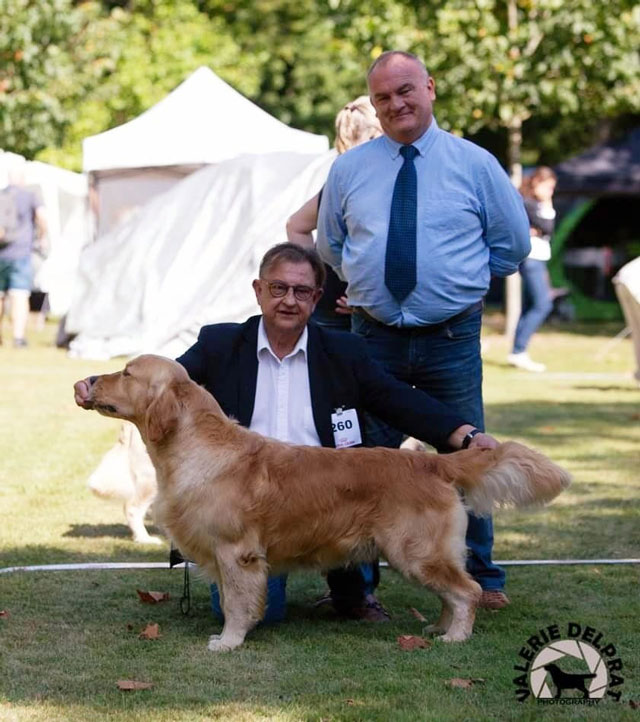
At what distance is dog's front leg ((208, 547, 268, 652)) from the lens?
16.0 feet

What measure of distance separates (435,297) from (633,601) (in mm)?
1507

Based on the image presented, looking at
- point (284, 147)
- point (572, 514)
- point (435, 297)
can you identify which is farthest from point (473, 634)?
point (284, 147)

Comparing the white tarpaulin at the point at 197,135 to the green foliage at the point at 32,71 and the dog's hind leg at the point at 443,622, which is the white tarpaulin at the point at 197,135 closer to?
the green foliage at the point at 32,71

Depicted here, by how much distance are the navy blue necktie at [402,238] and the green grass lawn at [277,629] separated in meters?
1.38

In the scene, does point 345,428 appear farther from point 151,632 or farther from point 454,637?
point 151,632

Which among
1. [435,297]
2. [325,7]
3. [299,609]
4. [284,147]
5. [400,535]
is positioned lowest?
[299,609]

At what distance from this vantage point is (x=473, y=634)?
5059 millimetres

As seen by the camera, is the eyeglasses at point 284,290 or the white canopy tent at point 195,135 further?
the white canopy tent at point 195,135

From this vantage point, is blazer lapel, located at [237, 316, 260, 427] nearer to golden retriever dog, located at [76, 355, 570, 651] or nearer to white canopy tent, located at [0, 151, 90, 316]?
golden retriever dog, located at [76, 355, 570, 651]

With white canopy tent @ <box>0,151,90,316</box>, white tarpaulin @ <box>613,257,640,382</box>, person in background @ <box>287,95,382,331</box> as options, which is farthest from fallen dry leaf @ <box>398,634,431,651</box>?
white canopy tent @ <box>0,151,90,316</box>

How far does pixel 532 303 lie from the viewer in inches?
599

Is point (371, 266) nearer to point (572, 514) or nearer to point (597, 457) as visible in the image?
point (572, 514)

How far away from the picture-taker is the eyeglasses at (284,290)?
204 inches

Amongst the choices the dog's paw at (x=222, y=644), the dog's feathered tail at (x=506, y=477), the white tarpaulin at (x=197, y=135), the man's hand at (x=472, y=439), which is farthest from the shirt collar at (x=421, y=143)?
the white tarpaulin at (x=197, y=135)
